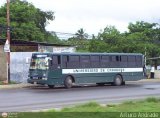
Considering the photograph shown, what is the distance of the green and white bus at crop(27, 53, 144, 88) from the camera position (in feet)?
107

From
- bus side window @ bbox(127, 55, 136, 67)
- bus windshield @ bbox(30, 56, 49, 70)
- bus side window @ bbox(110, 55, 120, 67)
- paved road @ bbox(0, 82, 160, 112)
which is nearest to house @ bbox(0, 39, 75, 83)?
bus windshield @ bbox(30, 56, 49, 70)

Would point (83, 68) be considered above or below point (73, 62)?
below

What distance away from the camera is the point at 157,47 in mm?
66438

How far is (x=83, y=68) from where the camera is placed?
34406 millimetres

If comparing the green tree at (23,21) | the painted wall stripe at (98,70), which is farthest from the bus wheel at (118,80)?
the green tree at (23,21)

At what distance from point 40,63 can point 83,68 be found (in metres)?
3.29

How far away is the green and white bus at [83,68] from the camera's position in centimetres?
3253

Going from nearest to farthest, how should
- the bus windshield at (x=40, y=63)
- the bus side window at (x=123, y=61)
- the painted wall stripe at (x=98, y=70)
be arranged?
the bus windshield at (x=40, y=63) < the painted wall stripe at (x=98, y=70) < the bus side window at (x=123, y=61)

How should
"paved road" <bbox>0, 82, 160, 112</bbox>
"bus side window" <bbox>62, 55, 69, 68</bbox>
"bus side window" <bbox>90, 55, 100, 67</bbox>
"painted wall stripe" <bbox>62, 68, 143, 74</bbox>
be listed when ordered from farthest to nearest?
1. "bus side window" <bbox>90, 55, 100, 67</bbox>
2. "painted wall stripe" <bbox>62, 68, 143, 74</bbox>
3. "bus side window" <bbox>62, 55, 69, 68</bbox>
4. "paved road" <bbox>0, 82, 160, 112</bbox>

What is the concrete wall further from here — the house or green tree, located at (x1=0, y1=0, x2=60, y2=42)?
green tree, located at (x1=0, y1=0, x2=60, y2=42)

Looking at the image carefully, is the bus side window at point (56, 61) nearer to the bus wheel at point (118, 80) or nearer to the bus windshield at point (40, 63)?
the bus windshield at point (40, 63)

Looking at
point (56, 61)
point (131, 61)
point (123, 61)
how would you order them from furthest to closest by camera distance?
point (131, 61) → point (123, 61) → point (56, 61)

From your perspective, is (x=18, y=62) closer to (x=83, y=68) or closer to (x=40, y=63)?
(x=40, y=63)

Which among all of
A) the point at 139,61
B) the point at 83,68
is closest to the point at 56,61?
the point at 83,68
